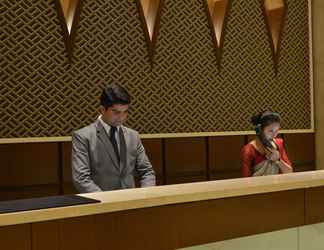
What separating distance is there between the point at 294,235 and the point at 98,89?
245 centimetres

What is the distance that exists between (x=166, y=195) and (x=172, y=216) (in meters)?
0.08

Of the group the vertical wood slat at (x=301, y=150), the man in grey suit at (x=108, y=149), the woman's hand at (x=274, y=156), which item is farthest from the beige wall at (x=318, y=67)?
the man in grey suit at (x=108, y=149)

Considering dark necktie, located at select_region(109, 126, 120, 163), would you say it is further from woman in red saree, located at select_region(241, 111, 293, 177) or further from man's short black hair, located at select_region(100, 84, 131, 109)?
woman in red saree, located at select_region(241, 111, 293, 177)

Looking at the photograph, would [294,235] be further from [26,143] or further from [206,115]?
[206,115]

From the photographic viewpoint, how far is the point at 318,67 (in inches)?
218

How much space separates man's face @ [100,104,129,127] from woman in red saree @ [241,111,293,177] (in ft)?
3.33

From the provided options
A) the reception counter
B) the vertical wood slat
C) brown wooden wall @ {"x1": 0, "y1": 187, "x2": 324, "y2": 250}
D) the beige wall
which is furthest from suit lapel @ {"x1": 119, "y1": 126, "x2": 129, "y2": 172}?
the beige wall

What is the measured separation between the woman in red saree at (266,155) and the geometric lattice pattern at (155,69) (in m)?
1.34

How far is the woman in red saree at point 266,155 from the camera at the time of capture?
3.14 meters

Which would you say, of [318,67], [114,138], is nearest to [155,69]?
[114,138]

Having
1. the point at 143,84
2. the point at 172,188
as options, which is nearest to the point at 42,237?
the point at 172,188

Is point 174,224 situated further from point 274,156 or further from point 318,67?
point 318,67

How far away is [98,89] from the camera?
3.99 meters

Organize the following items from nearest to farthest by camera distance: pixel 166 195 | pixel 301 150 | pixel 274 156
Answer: pixel 166 195 < pixel 274 156 < pixel 301 150
